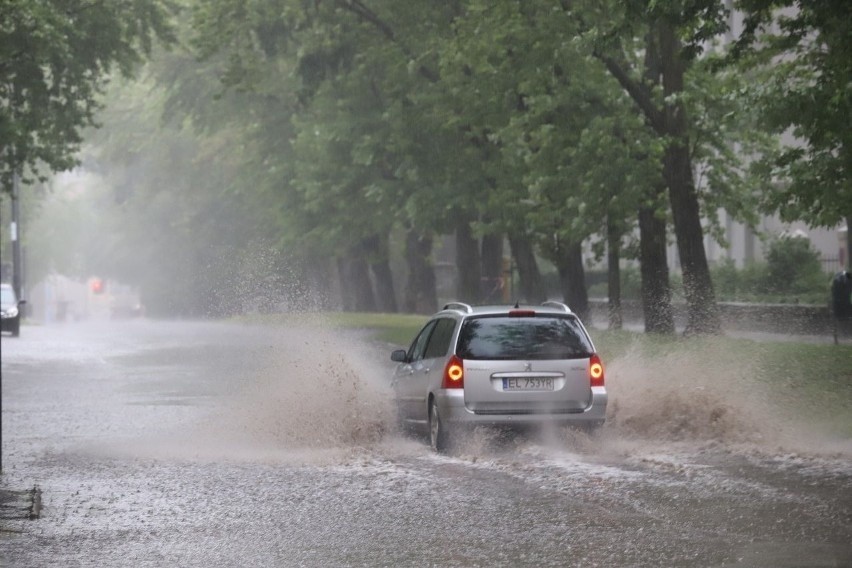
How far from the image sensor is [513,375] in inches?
589

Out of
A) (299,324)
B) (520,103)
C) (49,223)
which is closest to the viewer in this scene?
(520,103)

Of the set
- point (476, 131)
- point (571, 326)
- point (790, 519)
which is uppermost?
point (476, 131)

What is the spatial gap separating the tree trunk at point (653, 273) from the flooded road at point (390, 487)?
10706 millimetres

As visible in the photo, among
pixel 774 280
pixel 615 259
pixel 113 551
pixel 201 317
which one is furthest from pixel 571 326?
pixel 201 317

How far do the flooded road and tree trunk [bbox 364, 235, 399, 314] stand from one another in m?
33.1

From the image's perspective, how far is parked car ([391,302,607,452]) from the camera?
14.9m

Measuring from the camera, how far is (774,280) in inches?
1699

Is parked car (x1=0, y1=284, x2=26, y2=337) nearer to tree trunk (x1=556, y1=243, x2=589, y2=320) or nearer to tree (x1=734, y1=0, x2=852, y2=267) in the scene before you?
tree trunk (x1=556, y1=243, x2=589, y2=320)

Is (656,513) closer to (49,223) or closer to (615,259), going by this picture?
(615,259)

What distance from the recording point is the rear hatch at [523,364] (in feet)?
48.9

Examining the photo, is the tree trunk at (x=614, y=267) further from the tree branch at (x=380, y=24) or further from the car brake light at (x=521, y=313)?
the car brake light at (x=521, y=313)

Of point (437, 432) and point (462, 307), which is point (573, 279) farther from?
point (437, 432)

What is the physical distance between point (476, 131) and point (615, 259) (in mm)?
4275

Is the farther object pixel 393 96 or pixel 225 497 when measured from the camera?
pixel 393 96
